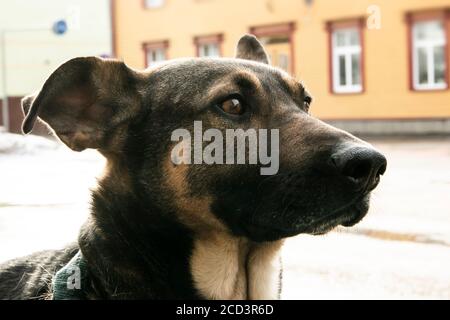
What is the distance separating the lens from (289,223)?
9.18ft

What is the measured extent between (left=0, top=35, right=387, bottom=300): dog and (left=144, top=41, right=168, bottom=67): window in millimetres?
23649

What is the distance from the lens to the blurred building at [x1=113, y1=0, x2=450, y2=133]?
20750 mm

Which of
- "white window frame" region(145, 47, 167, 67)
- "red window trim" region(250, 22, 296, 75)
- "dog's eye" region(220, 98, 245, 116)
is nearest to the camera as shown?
"dog's eye" region(220, 98, 245, 116)

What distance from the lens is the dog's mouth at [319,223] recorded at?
109 inches

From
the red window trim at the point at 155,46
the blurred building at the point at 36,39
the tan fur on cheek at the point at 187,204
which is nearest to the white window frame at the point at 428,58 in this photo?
the red window trim at the point at 155,46

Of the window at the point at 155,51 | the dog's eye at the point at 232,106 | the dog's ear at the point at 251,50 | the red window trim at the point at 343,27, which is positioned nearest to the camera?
the dog's eye at the point at 232,106

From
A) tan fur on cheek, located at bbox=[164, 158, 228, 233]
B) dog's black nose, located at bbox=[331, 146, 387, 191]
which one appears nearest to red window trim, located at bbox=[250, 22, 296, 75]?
tan fur on cheek, located at bbox=[164, 158, 228, 233]

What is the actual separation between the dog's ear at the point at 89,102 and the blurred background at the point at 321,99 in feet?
0.73

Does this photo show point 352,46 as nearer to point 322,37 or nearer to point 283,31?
point 322,37

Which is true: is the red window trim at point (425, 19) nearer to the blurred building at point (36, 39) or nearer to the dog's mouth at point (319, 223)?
the blurred building at point (36, 39)

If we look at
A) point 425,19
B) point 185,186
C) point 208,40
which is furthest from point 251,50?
point 208,40

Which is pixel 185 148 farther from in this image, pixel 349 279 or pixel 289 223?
pixel 349 279

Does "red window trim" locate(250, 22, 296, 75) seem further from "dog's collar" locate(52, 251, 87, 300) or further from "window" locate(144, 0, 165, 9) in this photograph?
"dog's collar" locate(52, 251, 87, 300)

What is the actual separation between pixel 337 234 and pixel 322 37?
1643cm
